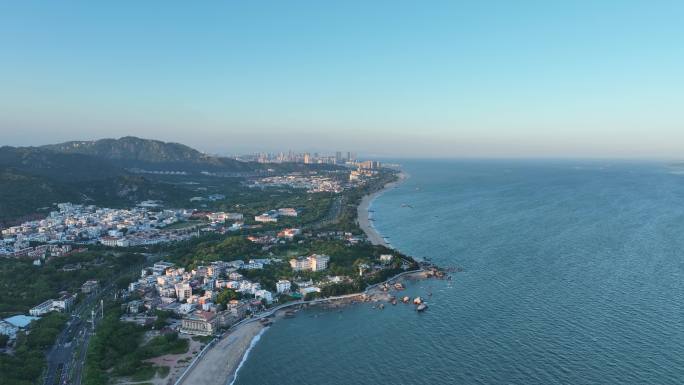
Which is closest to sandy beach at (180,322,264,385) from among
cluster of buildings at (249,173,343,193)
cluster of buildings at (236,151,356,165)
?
cluster of buildings at (249,173,343,193)

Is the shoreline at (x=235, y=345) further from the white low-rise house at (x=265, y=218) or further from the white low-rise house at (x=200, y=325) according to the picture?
the white low-rise house at (x=265, y=218)

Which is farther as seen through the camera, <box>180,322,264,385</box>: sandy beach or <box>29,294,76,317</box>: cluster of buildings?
<box>29,294,76,317</box>: cluster of buildings

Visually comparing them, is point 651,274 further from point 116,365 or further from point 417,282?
point 116,365

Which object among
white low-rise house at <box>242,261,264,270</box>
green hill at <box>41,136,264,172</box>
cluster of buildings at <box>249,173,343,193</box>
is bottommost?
white low-rise house at <box>242,261,264,270</box>

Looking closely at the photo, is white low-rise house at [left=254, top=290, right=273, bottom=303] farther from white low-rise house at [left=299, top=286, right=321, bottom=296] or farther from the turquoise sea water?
the turquoise sea water

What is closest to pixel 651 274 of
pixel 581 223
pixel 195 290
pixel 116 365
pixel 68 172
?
pixel 581 223

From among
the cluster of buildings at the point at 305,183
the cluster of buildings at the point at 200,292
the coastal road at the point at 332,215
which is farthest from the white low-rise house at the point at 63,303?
the cluster of buildings at the point at 305,183

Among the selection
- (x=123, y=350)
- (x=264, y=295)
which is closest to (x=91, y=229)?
(x=264, y=295)
